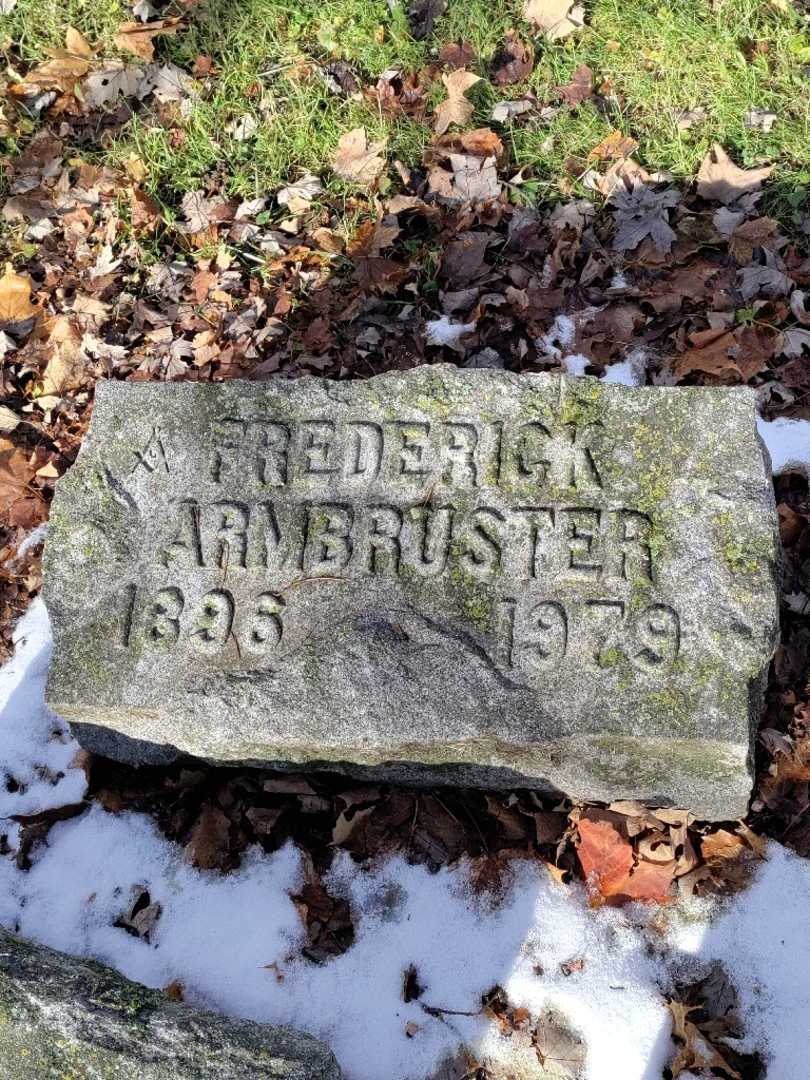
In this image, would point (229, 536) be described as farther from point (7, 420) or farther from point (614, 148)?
point (614, 148)

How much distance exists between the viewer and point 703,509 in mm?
2660

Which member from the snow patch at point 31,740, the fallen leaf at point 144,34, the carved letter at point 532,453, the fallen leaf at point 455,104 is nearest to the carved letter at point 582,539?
the carved letter at point 532,453

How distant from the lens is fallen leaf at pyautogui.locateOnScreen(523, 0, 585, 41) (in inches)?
182

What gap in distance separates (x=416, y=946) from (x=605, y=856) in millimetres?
615

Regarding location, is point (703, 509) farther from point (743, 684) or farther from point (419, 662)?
point (419, 662)

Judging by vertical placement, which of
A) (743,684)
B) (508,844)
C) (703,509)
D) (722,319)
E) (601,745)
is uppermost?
(722,319)

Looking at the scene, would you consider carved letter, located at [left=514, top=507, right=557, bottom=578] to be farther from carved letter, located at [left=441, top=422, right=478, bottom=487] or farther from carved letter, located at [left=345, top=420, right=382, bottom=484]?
→ carved letter, located at [left=345, top=420, right=382, bottom=484]

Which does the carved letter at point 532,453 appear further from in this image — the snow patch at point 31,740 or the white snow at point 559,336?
the snow patch at point 31,740

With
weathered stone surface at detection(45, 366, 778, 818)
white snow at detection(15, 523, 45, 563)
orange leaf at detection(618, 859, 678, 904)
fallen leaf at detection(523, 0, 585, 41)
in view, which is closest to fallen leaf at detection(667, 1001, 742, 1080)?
orange leaf at detection(618, 859, 678, 904)

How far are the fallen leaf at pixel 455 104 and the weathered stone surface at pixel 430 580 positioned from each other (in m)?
2.03

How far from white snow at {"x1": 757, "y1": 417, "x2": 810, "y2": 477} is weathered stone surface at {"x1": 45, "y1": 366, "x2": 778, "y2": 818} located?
793mm

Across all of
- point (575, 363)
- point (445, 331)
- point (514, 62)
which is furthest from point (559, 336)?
point (514, 62)

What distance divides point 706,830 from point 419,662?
103cm

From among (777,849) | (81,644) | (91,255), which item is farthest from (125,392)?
(777,849)
